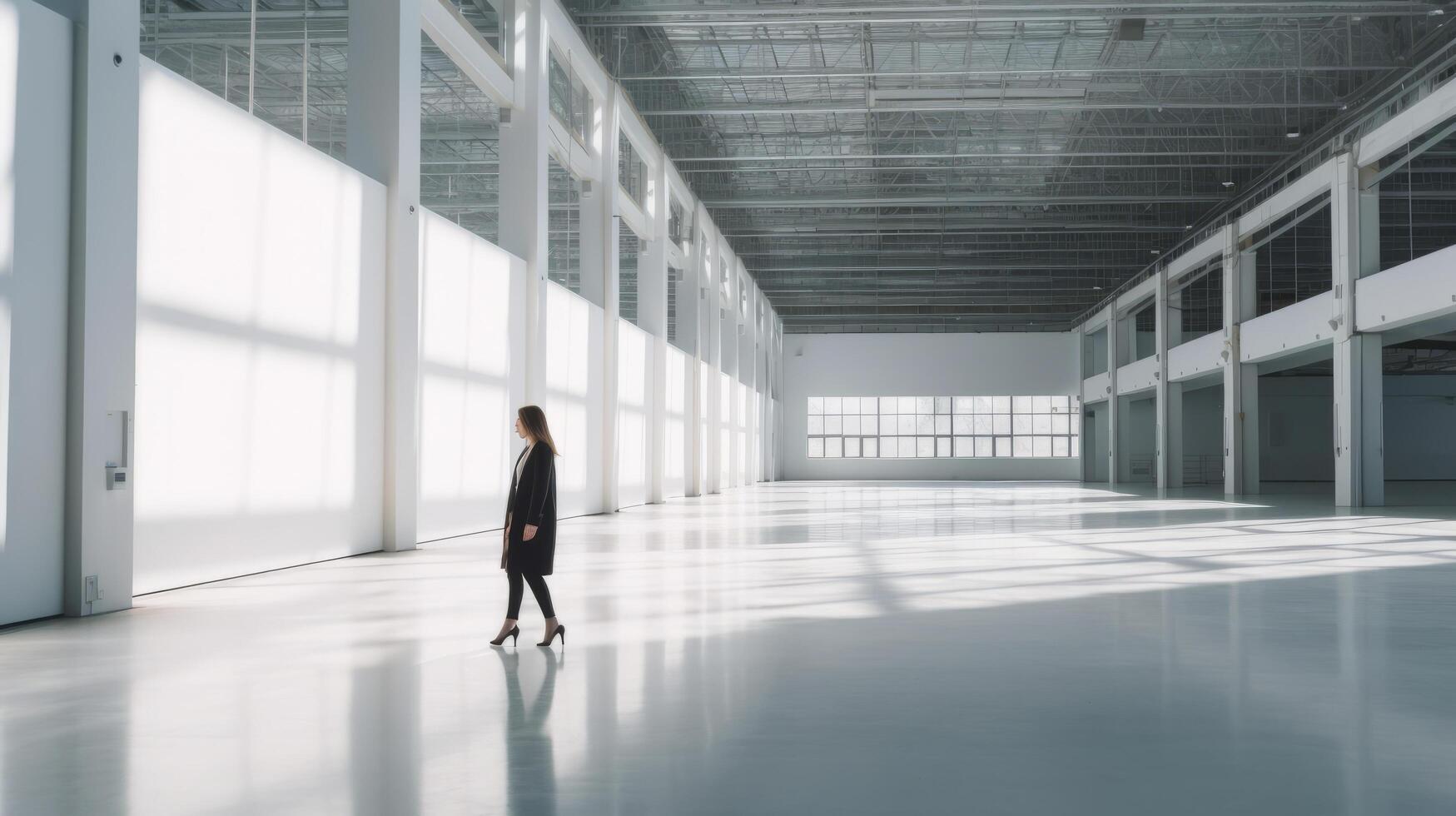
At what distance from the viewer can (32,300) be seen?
9055mm

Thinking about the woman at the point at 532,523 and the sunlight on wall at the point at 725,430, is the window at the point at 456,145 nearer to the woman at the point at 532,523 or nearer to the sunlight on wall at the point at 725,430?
the sunlight on wall at the point at 725,430

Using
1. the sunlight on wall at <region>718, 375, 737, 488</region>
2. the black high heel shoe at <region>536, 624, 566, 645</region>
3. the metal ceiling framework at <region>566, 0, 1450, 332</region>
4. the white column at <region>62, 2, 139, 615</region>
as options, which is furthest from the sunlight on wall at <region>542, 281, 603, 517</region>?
the sunlight on wall at <region>718, 375, 737, 488</region>

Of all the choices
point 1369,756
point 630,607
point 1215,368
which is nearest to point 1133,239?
point 1215,368

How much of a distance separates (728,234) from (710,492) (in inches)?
447

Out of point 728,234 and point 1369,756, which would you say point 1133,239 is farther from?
point 1369,756

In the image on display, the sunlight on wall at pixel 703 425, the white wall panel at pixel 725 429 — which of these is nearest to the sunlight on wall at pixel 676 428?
the sunlight on wall at pixel 703 425

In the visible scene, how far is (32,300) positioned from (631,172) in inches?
891

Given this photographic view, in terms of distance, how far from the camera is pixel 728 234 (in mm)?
45781

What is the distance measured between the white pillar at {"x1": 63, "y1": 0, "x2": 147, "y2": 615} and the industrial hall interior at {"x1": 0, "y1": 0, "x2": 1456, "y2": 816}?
5cm

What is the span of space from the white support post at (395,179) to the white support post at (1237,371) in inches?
1165

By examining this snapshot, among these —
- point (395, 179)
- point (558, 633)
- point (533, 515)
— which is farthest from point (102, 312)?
point (395, 179)

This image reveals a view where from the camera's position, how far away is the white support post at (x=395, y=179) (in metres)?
15.4

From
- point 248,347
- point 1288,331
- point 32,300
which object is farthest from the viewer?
point 1288,331

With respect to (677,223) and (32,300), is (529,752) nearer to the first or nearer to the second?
(32,300)
